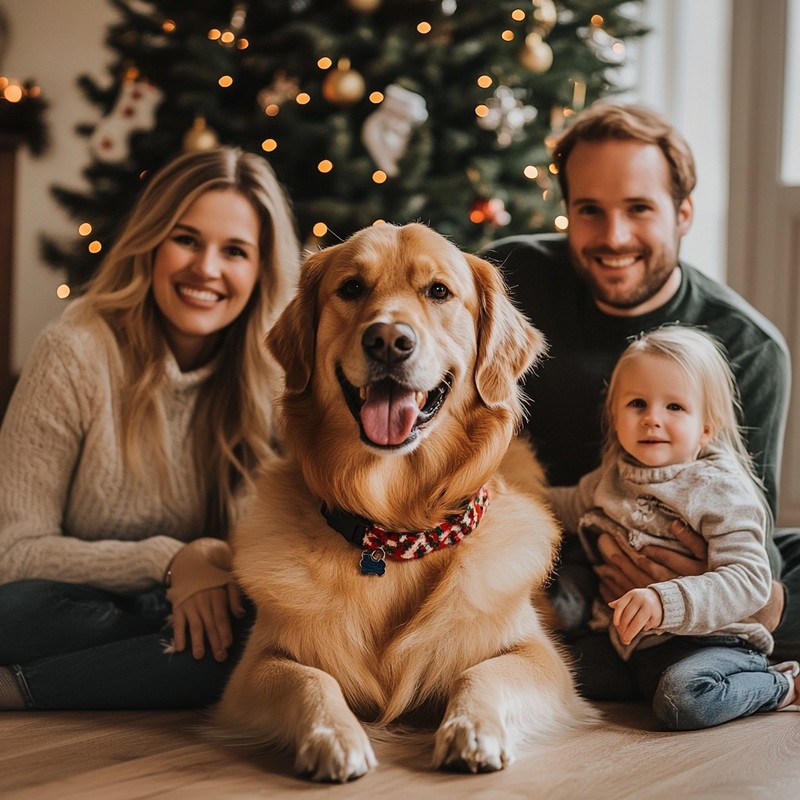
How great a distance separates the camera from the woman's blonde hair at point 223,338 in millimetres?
2445

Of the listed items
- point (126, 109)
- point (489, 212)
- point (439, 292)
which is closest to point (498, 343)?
point (439, 292)

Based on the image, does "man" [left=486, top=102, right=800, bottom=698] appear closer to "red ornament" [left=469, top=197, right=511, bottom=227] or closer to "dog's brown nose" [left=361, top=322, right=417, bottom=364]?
"dog's brown nose" [left=361, top=322, right=417, bottom=364]

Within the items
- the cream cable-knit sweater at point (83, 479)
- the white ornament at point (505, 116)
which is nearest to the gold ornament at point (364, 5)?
the white ornament at point (505, 116)

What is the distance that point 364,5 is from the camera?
3.73 meters

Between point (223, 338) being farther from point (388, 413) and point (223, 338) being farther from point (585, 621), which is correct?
point (585, 621)

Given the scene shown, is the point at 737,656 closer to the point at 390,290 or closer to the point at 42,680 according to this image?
the point at 390,290

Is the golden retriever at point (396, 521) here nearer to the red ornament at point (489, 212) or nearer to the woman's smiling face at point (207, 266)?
the woman's smiling face at point (207, 266)

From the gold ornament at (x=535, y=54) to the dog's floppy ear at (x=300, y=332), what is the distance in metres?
2.24

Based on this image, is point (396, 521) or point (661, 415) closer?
point (396, 521)

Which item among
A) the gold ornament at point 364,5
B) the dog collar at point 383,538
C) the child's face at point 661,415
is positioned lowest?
the dog collar at point 383,538

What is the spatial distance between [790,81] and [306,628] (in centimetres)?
359

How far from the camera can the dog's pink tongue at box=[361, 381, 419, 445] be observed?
5.79ft

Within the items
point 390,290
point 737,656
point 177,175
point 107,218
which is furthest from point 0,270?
point 737,656

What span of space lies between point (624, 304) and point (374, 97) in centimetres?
171
